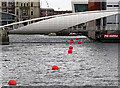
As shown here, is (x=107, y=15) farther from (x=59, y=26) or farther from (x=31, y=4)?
(x=31, y=4)

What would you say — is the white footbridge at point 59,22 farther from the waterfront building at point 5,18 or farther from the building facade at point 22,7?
the building facade at point 22,7

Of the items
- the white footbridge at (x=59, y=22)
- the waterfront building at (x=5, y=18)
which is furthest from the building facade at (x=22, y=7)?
the white footbridge at (x=59, y=22)

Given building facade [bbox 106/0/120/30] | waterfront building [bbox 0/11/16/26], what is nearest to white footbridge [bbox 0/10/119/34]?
building facade [bbox 106/0/120/30]

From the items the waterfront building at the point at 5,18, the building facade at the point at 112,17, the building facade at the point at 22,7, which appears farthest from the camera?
the building facade at the point at 22,7

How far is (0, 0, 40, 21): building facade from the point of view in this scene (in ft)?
458

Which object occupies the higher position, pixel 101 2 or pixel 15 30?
pixel 101 2

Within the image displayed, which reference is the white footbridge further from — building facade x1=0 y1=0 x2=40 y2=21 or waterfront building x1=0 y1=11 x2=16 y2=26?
building facade x1=0 y1=0 x2=40 y2=21

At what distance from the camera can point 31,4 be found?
144 m

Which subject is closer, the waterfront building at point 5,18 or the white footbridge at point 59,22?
the white footbridge at point 59,22

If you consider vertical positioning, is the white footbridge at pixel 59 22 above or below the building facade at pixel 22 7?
below

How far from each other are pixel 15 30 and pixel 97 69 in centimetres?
3993

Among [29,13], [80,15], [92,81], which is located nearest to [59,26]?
[80,15]

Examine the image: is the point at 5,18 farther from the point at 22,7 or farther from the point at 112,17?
the point at 112,17

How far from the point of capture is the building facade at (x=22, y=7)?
140m
